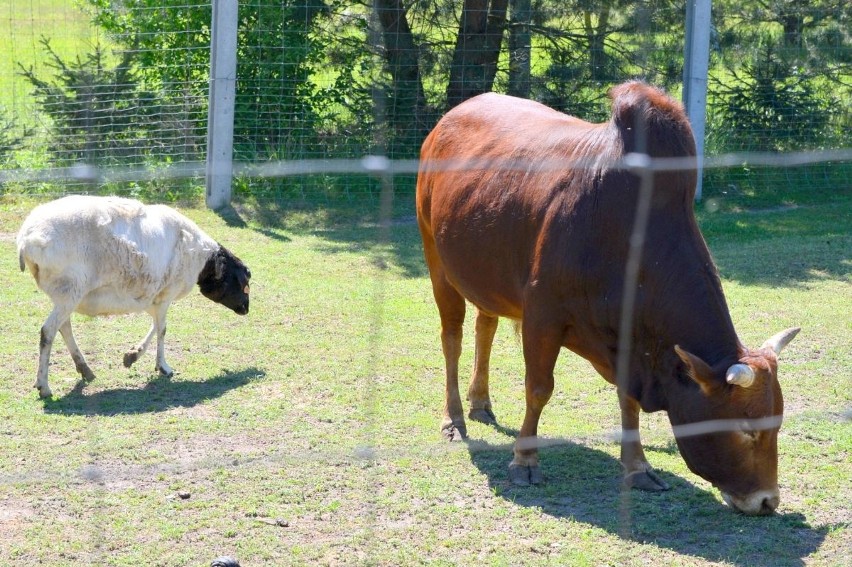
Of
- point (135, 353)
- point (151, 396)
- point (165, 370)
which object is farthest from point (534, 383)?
point (135, 353)

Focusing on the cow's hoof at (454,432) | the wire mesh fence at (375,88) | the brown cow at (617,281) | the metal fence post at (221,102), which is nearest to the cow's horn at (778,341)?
the brown cow at (617,281)

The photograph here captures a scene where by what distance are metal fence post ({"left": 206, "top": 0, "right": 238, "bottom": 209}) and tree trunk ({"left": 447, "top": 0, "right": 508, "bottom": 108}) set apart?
2.70 metres

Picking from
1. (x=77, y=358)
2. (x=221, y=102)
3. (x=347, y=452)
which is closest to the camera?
(x=347, y=452)

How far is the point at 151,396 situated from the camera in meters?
6.35

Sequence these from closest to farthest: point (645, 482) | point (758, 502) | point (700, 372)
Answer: point (700, 372) → point (758, 502) → point (645, 482)

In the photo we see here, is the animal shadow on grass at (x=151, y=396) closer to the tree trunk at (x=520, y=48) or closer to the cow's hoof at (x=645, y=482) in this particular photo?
the cow's hoof at (x=645, y=482)

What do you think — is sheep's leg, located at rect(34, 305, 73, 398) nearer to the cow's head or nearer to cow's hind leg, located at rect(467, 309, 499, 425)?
cow's hind leg, located at rect(467, 309, 499, 425)

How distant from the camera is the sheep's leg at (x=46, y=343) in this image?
20.4ft

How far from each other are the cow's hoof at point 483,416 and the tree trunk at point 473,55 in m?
7.11

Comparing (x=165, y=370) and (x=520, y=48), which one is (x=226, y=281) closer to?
(x=165, y=370)

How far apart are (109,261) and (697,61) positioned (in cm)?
782

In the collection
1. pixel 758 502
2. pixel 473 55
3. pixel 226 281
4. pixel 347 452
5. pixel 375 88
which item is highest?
pixel 473 55

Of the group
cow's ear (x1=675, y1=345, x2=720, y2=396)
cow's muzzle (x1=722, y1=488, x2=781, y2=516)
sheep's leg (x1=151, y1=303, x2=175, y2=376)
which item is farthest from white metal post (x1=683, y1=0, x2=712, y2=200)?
cow's ear (x1=675, y1=345, x2=720, y2=396)

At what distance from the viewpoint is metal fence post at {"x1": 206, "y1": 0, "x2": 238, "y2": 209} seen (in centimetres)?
1114
